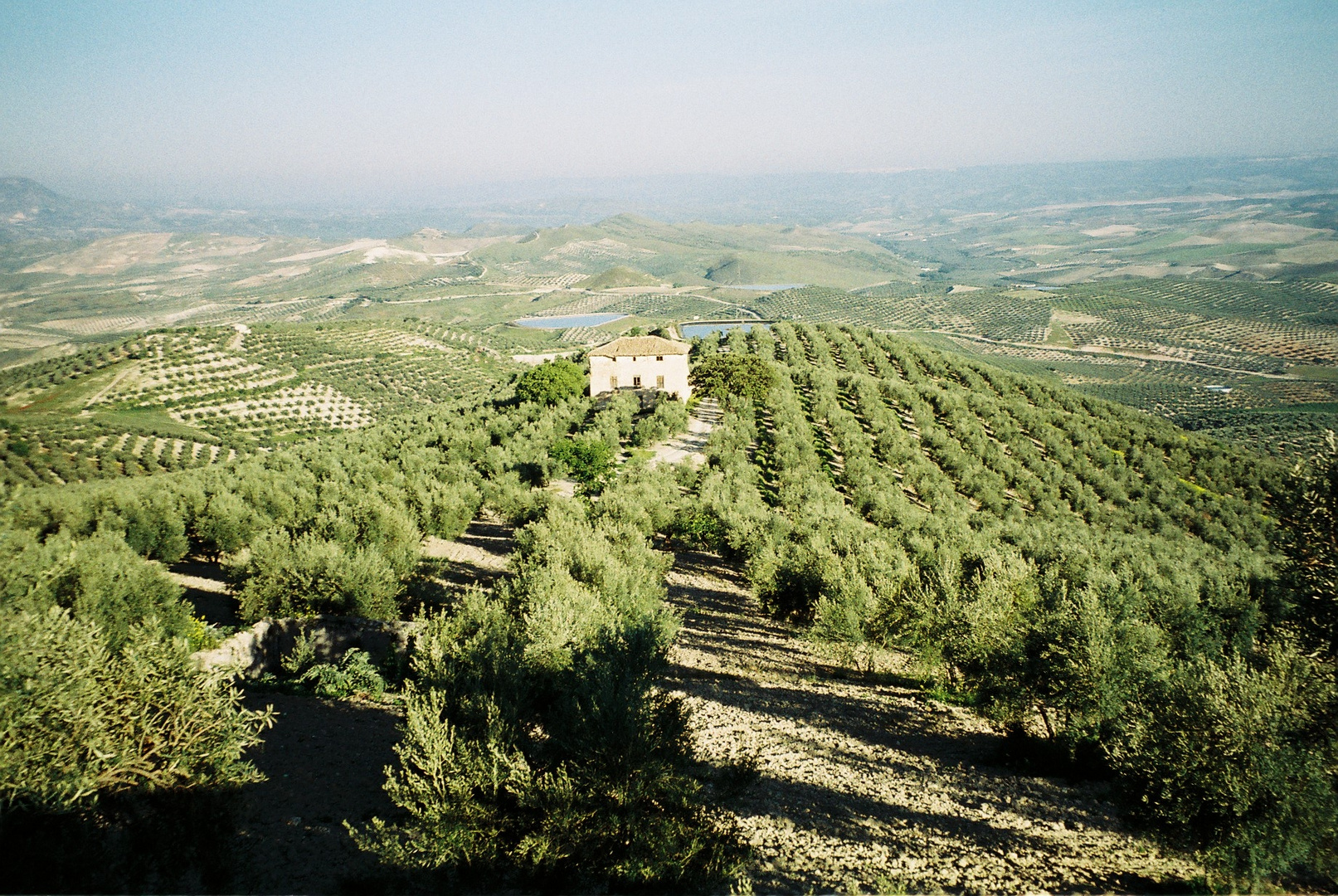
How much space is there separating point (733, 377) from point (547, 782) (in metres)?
47.7

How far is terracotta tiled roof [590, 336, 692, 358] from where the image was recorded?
5725 centimetres

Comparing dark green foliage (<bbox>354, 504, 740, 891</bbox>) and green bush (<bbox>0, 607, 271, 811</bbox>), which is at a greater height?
green bush (<bbox>0, 607, 271, 811</bbox>)

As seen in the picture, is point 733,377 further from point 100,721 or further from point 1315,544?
point 100,721

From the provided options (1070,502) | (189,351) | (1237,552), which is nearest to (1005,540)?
(1237,552)

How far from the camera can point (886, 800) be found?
12.4 m

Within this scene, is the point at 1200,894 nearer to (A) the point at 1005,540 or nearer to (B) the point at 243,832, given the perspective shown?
(B) the point at 243,832

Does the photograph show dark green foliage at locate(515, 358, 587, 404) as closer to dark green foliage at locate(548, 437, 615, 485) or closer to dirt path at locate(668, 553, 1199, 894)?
dark green foliage at locate(548, 437, 615, 485)

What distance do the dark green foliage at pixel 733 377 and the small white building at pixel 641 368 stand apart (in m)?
1.68

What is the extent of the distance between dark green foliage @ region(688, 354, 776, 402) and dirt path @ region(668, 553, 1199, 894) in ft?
124

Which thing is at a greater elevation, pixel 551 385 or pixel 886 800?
pixel 551 385

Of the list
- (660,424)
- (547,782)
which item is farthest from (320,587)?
(660,424)

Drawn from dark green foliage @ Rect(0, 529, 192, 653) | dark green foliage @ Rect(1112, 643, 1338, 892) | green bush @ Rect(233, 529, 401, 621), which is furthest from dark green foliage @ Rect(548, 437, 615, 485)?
dark green foliage @ Rect(1112, 643, 1338, 892)

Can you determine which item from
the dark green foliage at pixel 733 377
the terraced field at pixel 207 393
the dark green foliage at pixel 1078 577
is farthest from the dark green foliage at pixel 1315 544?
the terraced field at pixel 207 393

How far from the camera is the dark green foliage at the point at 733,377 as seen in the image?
54844 millimetres
